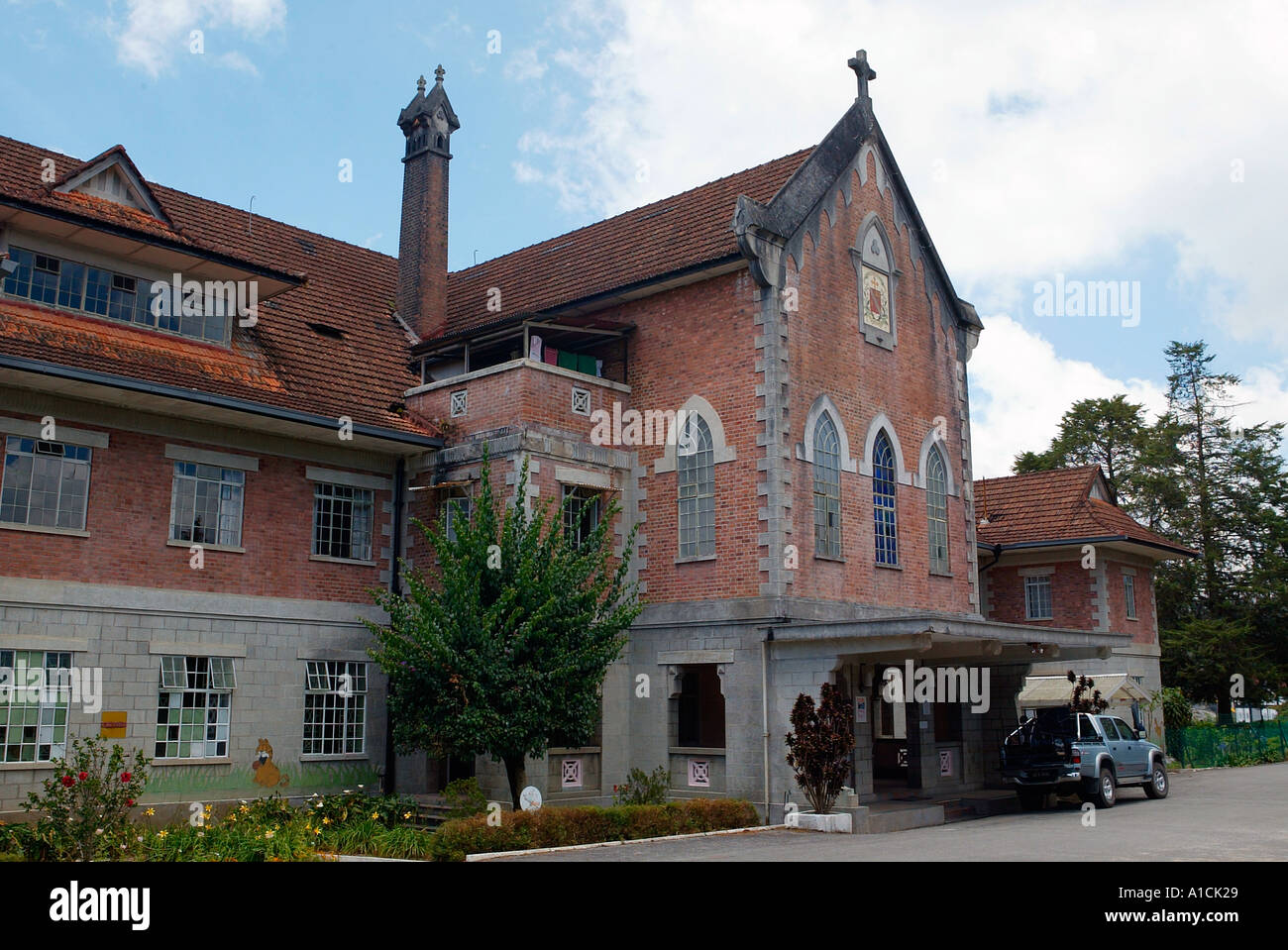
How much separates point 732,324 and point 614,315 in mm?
3372

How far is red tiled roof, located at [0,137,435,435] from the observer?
1939cm

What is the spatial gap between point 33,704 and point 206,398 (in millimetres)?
5562

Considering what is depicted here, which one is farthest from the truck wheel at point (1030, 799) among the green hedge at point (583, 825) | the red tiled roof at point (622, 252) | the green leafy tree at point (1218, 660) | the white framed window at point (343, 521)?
the green leafy tree at point (1218, 660)

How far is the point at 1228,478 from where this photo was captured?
167 ft

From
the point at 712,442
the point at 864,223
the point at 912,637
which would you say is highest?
the point at 864,223

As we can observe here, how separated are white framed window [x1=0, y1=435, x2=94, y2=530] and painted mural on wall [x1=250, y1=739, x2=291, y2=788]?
503 cm

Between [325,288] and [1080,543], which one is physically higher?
[325,288]

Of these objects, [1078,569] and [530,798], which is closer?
[530,798]

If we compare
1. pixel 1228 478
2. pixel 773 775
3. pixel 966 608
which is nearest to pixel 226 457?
pixel 773 775

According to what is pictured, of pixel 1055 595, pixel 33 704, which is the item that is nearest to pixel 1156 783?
pixel 1055 595

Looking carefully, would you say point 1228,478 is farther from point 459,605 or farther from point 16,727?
point 16,727

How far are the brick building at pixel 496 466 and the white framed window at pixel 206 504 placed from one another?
0.19ft

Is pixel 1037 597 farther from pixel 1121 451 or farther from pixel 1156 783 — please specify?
pixel 1121 451

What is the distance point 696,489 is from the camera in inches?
899
